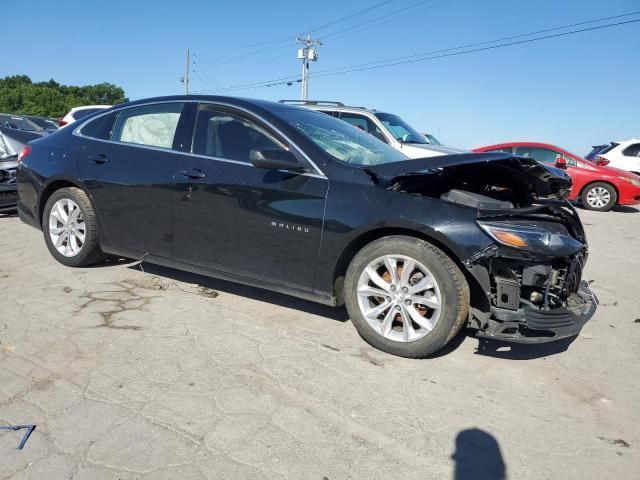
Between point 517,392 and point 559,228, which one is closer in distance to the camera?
point 517,392

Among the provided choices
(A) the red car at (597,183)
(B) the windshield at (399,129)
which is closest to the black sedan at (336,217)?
(B) the windshield at (399,129)

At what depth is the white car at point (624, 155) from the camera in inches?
579

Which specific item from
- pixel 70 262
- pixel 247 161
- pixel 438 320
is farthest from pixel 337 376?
pixel 70 262

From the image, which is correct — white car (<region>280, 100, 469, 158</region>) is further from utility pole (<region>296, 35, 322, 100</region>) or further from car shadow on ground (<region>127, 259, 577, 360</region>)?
utility pole (<region>296, 35, 322, 100</region>)

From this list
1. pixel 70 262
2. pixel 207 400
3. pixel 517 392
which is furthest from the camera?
pixel 70 262

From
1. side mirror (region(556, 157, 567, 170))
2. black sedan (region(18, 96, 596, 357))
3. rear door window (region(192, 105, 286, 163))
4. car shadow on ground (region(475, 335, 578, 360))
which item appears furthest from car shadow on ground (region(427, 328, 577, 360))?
side mirror (region(556, 157, 567, 170))

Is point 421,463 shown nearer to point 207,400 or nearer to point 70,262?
point 207,400

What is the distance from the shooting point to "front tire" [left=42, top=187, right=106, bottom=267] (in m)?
4.51

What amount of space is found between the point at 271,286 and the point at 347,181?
0.94 m

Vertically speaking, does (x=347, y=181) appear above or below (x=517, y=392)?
above

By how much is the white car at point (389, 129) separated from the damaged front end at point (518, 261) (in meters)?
6.29

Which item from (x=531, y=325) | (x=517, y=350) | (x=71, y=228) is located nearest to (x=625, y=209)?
(x=517, y=350)

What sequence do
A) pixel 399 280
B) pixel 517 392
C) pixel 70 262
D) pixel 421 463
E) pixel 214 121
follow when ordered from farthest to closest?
pixel 70 262
pixel 214 121
pixel 399 280
pixel 517 392
pixel 421 463

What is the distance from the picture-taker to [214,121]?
396 cm
